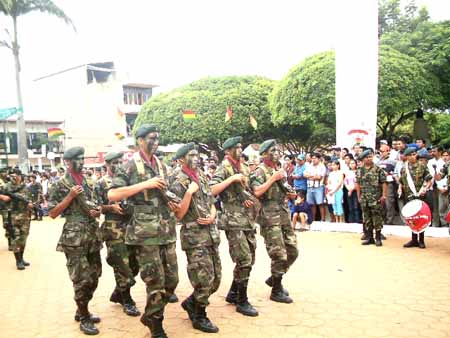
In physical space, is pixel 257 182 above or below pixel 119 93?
below

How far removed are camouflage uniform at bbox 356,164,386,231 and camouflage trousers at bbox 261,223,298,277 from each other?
11.5ft

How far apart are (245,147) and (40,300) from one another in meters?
21.5

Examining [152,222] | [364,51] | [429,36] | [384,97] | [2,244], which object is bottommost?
[2,244]

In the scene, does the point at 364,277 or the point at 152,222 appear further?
the point at 364,277

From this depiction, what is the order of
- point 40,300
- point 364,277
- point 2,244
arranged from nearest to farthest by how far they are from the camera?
1. point 40,300
2. point 364,277
3. point 2,244

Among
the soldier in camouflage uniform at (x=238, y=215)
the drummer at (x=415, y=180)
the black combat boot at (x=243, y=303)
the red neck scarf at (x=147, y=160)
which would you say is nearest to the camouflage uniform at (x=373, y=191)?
the drummer at (x=415, y=180)

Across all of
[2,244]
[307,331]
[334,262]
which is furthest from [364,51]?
[2,244]

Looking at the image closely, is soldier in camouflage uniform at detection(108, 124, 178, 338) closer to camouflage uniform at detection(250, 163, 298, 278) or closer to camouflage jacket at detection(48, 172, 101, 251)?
camouflage jacket at detection(48, 172, 101, 251)

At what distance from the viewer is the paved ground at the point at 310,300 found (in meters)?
4.78

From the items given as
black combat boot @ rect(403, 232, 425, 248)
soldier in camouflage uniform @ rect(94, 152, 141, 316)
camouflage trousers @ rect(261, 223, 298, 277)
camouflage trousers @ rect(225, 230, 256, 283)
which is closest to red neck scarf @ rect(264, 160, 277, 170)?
camouflage trousers @ rect(261, 223, 298, 277)

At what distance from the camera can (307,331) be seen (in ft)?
15.3

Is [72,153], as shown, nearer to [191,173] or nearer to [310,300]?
[191,173]

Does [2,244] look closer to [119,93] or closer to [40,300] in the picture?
[40,300]

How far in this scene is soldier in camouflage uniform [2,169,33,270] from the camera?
8484 millimetres
